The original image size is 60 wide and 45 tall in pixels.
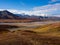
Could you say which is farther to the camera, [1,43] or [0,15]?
[0,15]

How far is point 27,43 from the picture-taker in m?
21.3

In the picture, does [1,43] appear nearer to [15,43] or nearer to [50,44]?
[15,43]

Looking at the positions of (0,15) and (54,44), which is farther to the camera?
(0,15)

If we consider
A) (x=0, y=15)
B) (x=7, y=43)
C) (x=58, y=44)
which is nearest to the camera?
(x=7, y=43)

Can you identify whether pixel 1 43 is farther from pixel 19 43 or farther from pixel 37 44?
pixel 37 44

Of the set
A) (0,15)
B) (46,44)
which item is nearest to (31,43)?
(46,44)

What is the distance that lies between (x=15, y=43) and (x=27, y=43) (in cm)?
160

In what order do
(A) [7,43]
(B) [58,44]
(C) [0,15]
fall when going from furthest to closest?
1. (C) [0,15]
2. (B) [58,44]
3. (A) [7,43]

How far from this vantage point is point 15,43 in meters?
20.7

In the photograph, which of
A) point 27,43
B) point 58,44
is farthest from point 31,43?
point 58,44

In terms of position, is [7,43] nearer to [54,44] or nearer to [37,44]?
[37,44]

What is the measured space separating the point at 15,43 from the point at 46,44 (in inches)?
150

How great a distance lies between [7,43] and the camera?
20344 mm

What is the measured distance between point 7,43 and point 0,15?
176853mm
